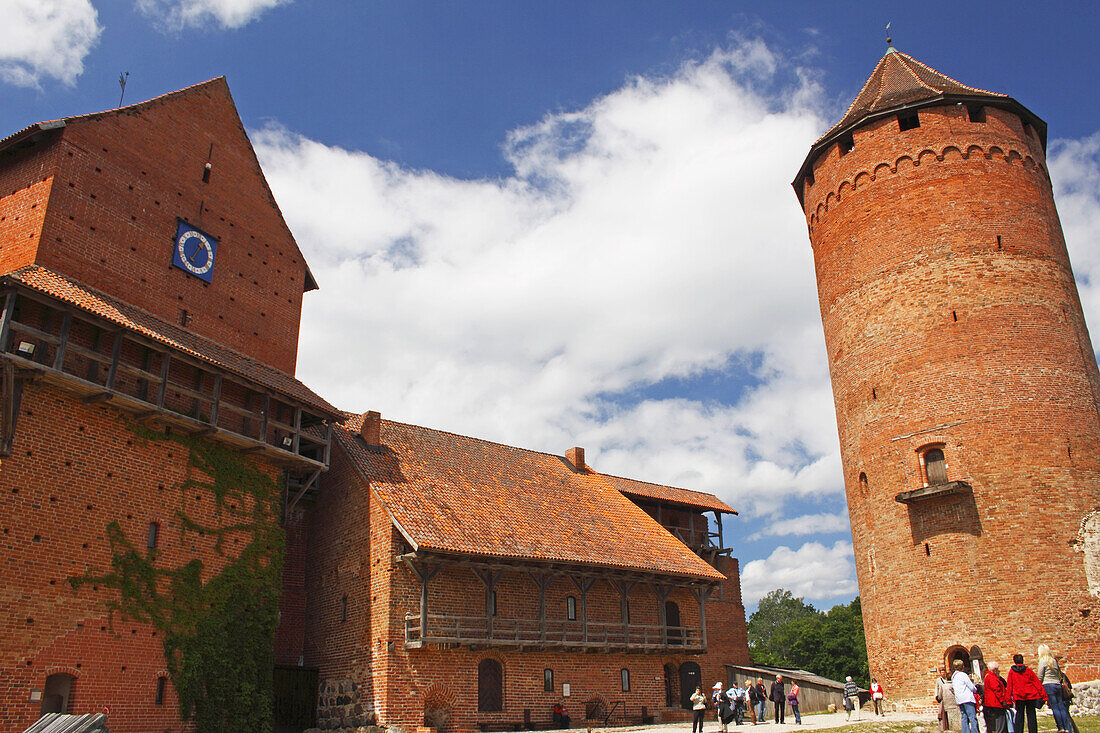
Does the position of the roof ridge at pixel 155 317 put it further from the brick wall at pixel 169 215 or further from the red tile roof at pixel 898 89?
the red tile roof at pixel 898 89

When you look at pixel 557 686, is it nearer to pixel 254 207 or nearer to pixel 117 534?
pixel 117 534

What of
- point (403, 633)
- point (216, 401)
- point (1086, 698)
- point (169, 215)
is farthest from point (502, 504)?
point (1086, 698)

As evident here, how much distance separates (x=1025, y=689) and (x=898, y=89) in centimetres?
2321

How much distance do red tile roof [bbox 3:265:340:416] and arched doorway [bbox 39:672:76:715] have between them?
7.01 m

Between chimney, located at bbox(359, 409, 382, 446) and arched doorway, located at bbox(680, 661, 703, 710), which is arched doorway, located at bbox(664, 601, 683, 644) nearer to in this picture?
arched doorway, located at bbox(680, 661, 703, 710)

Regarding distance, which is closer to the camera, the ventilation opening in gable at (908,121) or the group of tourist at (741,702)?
the group of tourist at (741,702)

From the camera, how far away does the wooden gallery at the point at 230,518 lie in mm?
16156

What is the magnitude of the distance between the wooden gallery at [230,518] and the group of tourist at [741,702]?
206cm

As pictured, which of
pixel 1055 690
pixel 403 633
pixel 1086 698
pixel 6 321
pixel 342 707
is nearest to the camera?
pixel 1055 690

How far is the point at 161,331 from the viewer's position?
746 inches

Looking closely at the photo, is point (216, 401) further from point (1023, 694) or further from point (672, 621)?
point (1023, 694)

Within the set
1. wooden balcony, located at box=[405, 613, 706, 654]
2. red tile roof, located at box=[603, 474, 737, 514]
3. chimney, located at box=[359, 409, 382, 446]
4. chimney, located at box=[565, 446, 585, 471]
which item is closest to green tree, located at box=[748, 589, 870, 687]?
red tile roof, located at box=[603, 474, 737, 514]

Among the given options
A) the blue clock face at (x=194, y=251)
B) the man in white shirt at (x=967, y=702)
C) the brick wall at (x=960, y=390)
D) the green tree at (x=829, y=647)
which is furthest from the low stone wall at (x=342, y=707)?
the green tree at (x=829, y=647)

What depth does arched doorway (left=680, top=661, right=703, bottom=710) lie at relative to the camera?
2642cm
